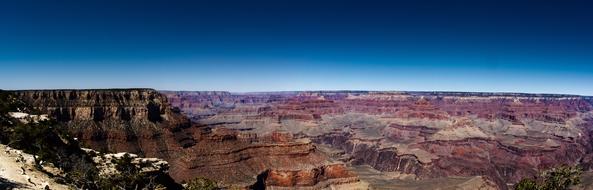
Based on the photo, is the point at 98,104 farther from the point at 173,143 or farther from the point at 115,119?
the point at 173,143

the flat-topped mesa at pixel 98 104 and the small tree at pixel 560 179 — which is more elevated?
the flat-topped mesa at pixel 98 104

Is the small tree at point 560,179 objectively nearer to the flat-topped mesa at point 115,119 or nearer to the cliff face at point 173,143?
the cliff face at point 173,143

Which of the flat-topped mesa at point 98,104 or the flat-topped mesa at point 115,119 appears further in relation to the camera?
the flat-topped mesa at point 98,104

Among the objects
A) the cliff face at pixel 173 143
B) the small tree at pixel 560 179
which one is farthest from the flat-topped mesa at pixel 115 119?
the small tree at pixel 560 179

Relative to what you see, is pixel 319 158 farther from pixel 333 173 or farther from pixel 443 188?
pixel 443 188

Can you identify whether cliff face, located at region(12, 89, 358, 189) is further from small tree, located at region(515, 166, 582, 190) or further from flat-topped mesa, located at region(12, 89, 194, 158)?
small tree, located at region(515, 166, 582, 190)

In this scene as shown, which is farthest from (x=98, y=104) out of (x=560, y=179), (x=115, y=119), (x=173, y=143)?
(x=560, y=179)

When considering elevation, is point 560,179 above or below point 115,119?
below

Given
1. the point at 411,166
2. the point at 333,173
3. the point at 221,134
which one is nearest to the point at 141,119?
the point at 221,134
